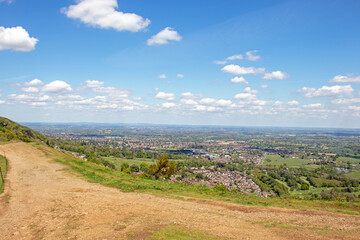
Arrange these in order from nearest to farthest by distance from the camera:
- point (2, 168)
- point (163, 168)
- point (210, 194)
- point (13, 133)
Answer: point (210, 194), point (2, 168), point (163, 168), point (13, 133)

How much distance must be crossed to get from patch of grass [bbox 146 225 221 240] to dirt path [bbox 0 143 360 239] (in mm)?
450

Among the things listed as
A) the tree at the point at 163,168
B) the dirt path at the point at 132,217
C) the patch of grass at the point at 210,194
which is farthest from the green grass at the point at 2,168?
the tree at the point at 163,168

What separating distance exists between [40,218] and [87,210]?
2.61 m

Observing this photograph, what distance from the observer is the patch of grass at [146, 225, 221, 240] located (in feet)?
34.7

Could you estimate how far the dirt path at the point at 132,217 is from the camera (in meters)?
11.4

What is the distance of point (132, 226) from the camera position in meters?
12.1

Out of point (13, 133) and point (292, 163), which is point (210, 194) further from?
point (292, 163)

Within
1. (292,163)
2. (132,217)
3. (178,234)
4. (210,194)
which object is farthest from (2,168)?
(292,163)

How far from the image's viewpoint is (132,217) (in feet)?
44.0

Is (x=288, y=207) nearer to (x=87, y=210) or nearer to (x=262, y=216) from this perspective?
(x=262, y=216)

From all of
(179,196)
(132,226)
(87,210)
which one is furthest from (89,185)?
(132,226)

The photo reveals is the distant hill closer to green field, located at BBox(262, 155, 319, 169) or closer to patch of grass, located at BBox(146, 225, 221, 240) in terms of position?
patch of grass, located at BBox(146, 225, 221, 240)

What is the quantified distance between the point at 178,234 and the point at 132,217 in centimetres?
365

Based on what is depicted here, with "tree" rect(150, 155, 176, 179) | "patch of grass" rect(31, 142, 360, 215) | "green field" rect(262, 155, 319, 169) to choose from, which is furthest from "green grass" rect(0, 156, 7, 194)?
"green field" rect(262, 155, 319, 169)
